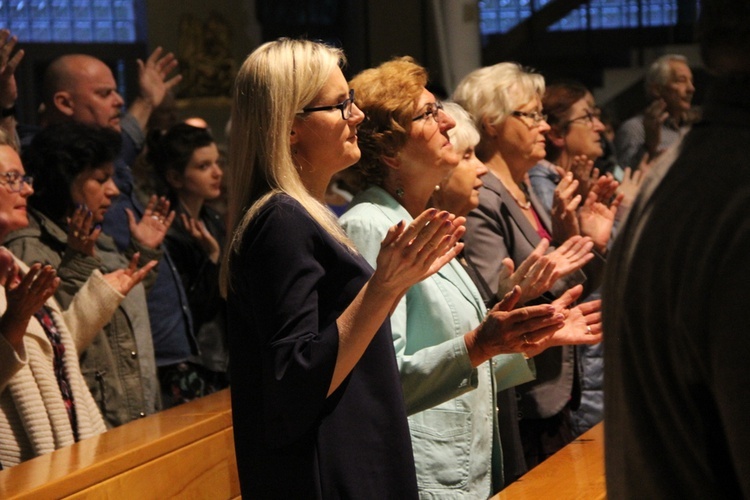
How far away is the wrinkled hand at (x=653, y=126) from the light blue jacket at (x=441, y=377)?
11.7ft

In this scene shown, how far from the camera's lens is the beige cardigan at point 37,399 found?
8.63ft

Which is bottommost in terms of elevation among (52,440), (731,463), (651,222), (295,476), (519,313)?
(52,440)

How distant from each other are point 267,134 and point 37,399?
124 centimetres

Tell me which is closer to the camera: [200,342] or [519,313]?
[519,313]

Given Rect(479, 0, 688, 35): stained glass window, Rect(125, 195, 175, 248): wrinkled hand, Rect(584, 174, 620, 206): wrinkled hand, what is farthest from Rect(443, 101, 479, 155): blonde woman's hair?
Rect(479, 0, 688, 35): stained glass window

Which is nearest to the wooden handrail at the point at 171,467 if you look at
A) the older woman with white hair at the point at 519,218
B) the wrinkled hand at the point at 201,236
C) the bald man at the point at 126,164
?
the older woman with white hair at the point at 519,218

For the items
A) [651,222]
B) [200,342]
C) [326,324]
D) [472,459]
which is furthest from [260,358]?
[200,342]

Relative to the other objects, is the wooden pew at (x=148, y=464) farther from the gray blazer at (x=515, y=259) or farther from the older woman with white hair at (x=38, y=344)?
the gray blazer at (x=515, y=259)

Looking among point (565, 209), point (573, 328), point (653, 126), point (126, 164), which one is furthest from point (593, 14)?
point (573, 328)

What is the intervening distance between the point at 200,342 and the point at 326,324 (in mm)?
2493

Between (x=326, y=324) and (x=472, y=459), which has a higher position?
(x=326, y=324)

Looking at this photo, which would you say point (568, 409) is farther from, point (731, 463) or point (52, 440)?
point (731, 463)

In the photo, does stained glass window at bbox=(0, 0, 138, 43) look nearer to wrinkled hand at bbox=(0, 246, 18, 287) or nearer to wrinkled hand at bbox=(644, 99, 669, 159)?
wrinkled hand at bbox=(644, 99, 669, 159)

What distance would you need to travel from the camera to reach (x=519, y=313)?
6.71ft
